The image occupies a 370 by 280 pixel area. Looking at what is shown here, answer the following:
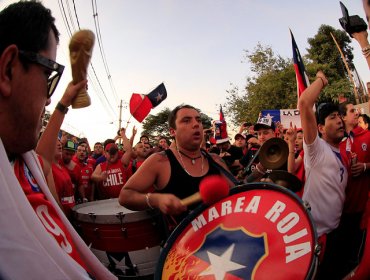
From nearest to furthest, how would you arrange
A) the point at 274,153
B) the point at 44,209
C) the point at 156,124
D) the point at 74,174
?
the point at 44,209 → the point at 274,153 → the point at 74,174 → the point at 156,124

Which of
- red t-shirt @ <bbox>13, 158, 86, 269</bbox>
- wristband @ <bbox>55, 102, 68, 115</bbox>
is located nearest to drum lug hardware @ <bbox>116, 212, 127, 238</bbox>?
wristband @ <bbox>55, 102, 68, 115</bbox>

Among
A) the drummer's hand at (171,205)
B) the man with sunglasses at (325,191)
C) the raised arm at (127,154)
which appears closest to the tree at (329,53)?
the raised arm at (127,154)

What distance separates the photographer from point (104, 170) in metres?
5.82

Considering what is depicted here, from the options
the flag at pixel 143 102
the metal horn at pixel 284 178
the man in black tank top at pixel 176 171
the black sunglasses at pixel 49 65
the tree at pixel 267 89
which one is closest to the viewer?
the black sunglasses at pixel 49 65

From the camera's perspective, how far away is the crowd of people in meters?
0.80

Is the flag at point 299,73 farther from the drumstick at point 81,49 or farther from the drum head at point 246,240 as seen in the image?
the drumstick at point 81,49

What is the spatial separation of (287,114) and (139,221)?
25.3 feet

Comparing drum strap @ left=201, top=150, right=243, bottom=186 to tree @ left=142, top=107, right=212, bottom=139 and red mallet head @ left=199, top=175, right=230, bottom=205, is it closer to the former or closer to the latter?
red mallet head @ left=199, top=175, right=230, bottom=205

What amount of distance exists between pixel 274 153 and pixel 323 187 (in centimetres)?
57

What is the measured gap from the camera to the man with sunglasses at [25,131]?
2.43 feet

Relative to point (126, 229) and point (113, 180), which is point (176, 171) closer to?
point (126, 229)

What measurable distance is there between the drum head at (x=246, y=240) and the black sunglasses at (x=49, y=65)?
1.18m

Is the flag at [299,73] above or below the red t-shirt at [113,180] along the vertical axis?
above

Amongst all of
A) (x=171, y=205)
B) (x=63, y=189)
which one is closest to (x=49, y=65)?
(x=171, y=205)
